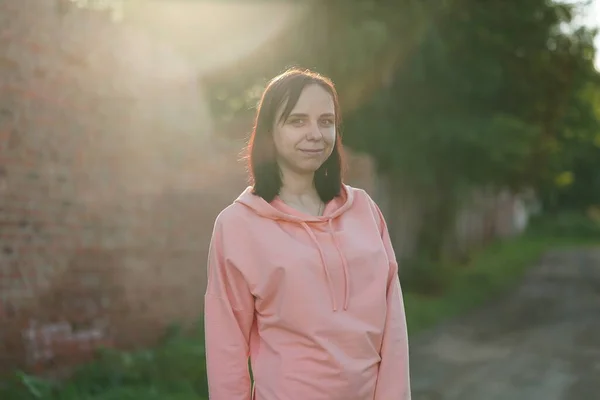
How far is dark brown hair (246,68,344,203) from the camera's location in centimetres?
242

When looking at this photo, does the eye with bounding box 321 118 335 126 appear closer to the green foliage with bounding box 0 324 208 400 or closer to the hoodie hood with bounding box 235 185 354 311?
the hoodie hood with bounding box 235 185 354 311

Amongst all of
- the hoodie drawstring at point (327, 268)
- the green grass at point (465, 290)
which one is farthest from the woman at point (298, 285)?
the green grass at point (465, 290)

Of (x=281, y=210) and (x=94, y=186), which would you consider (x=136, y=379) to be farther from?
(x=281, y=210)

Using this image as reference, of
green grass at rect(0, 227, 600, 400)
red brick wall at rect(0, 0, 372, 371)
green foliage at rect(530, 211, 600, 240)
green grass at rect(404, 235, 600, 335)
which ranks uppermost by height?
red brick wall at rect(0, 0, 372, 371)

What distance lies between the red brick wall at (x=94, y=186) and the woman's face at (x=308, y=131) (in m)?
3.87

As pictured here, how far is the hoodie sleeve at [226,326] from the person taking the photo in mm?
2389

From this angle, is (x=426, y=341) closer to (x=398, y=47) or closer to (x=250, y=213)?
(x=398, y=47)

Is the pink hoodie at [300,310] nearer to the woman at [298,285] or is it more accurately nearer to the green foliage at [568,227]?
the woman at [298,285]

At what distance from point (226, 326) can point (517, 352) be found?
7600mm

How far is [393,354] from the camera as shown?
8.02ft

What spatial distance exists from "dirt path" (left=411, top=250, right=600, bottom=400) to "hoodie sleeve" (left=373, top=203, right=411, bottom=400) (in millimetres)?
4961

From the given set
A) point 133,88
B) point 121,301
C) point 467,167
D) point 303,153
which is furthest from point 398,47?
point 303,153

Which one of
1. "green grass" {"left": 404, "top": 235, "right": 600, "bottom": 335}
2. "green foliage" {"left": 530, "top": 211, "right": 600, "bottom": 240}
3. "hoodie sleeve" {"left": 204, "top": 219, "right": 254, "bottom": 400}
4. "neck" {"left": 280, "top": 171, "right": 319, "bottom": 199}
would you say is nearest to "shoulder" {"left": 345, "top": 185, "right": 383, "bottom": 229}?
"neck" {"left": 280, "top": 171, "right": 319, "bottom": 199}

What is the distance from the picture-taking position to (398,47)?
11.0m
